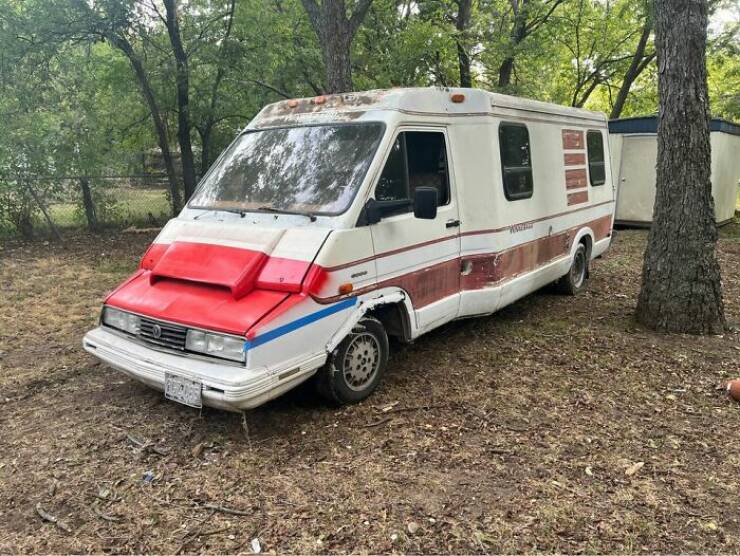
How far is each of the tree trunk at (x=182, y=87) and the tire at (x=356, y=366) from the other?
9.50 metres

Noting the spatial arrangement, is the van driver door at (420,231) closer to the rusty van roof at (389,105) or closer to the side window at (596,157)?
the rusty van roof at (389,105)

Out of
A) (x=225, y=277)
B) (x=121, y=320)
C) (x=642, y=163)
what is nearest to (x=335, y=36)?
(x=225, y=277)

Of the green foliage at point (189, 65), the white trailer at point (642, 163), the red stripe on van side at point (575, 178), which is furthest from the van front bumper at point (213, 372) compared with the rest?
the white trailer at point (642, 163)

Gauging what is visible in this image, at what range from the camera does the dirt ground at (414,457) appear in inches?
115

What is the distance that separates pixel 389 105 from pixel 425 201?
3.03ft

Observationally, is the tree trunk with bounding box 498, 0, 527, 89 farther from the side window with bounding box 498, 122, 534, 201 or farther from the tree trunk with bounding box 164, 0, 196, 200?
the side window with bounding box 498, 122, 534, 201

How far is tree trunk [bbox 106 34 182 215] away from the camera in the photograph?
12047 mm

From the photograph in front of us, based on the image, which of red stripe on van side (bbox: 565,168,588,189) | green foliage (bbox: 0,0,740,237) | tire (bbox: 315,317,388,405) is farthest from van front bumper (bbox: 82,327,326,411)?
green foliage (bbox: 0,0,740,237)

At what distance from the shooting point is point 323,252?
382 cm

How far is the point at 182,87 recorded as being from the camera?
12.6m

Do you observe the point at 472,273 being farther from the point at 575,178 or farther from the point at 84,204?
the point at 84,204

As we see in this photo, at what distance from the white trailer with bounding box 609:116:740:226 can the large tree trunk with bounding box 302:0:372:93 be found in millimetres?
7765

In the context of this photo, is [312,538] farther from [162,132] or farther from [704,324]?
[162,132]

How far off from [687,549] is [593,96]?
27864 millimetres
